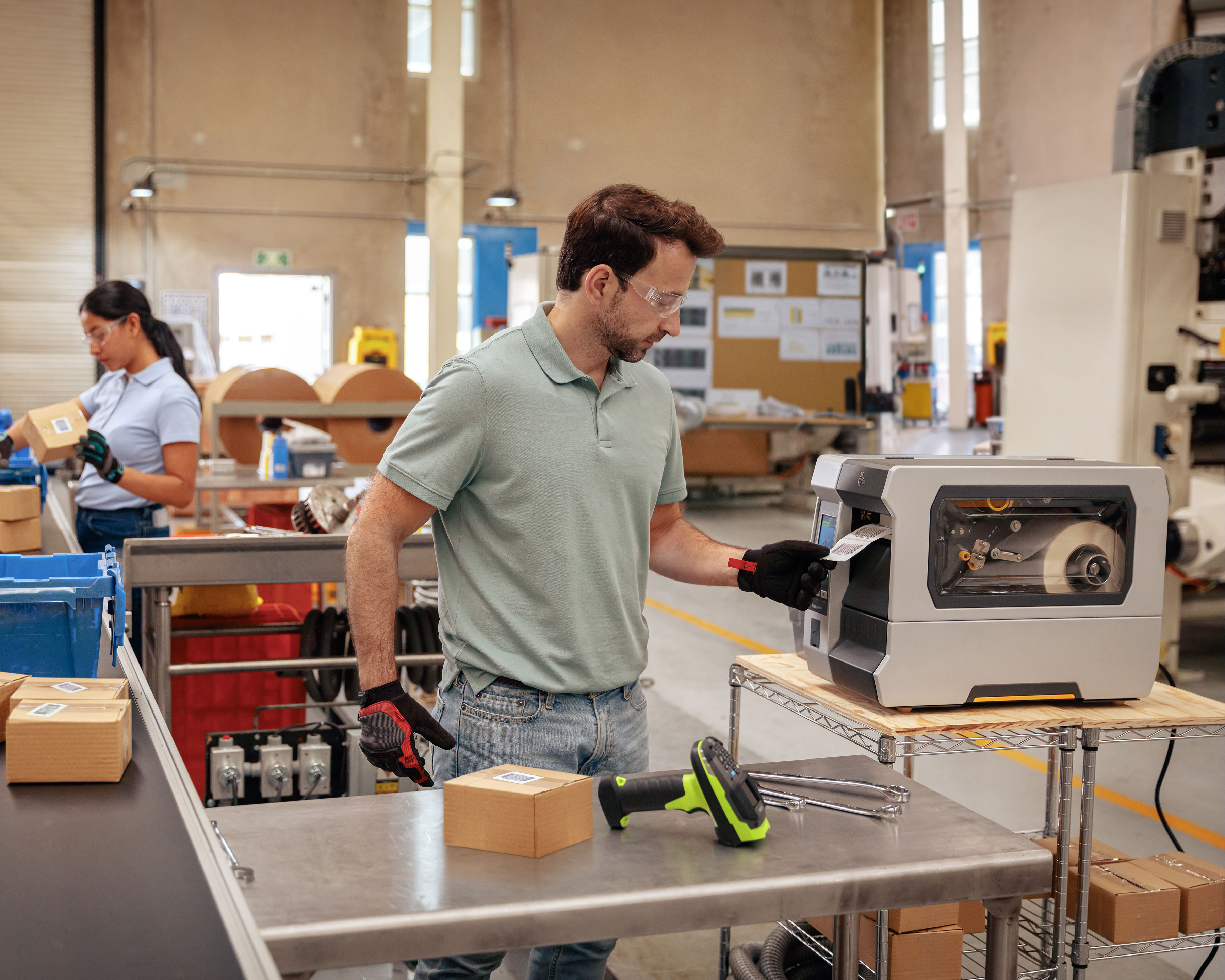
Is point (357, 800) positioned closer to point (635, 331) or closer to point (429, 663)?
point (635, 331)

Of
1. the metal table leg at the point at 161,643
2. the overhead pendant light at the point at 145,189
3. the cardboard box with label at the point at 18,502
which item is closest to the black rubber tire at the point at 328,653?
the metal table leg at the point at 161,643

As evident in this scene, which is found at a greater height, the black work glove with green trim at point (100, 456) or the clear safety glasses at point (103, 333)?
the clear safety glasses at point (103, 333)

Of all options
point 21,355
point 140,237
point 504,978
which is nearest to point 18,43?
point 140,237

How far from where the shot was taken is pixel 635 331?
174 cm

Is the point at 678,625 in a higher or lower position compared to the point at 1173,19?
lower

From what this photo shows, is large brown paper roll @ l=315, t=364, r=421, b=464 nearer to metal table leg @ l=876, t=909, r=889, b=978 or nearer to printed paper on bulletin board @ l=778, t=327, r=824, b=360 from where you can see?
metal table leg @ l=876, t=909, r=889, b=978

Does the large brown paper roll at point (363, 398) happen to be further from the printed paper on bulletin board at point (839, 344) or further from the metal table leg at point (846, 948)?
the printed paper on bulletin board at point (839, 344)

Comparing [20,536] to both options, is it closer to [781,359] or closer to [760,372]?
[760,372]

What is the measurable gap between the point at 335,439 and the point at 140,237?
350 inches

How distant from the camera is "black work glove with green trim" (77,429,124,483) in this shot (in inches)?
123

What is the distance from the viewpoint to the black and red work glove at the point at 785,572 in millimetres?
1941

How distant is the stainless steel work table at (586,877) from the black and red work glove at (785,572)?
1.47ft

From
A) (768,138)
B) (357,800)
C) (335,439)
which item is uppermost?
(768,138)

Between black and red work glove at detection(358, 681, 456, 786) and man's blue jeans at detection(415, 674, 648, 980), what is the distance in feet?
0.29
